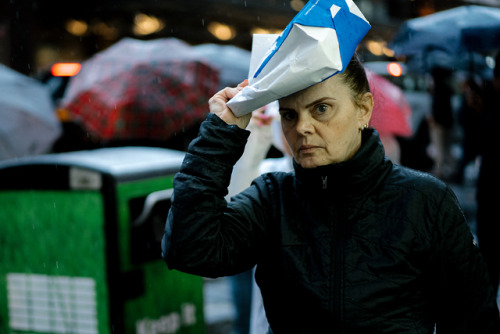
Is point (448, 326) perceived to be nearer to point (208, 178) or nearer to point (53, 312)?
point (208, 178)

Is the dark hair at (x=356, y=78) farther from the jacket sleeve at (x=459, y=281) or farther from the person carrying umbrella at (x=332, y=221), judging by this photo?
the jacket sleeve at (x=459, y=281)

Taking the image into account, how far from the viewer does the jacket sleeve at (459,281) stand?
185 cm

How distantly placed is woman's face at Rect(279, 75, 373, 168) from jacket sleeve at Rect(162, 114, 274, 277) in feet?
0.55

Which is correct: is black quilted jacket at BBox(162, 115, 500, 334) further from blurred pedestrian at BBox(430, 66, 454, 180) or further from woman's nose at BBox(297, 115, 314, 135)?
blurred pedestrian at BBox(430, 66, 454, 180)

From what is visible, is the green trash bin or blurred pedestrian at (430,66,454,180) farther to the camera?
blurred pedestrian at (430,66,454,180)

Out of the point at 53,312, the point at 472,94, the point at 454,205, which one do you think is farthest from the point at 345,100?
the point at 472,94

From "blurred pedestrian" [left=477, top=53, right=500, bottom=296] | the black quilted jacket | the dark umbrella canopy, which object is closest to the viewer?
the black quilted jacket

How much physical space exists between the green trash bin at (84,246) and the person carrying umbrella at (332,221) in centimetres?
151

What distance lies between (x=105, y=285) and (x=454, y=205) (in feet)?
6.82

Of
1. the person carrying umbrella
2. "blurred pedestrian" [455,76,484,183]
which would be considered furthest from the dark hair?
"blurred pedestrian" [455,76,484,183]

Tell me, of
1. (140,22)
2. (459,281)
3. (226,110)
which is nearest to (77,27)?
(140,22)

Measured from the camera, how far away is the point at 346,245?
5.99ft

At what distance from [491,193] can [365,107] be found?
301 cm

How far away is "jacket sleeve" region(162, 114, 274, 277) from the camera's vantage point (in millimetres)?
1801
